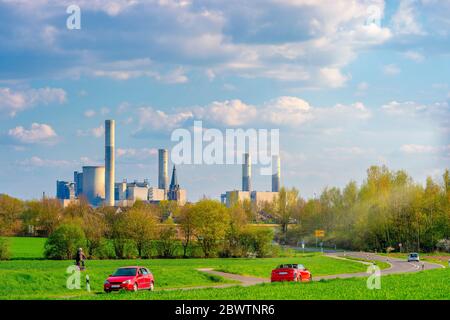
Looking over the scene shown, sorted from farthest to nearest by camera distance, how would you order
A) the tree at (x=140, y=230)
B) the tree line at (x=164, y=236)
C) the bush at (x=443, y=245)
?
the bush at (x=443, y=245)
the tree at (x=140, y=230)
the tree line at (x=164, y=236)

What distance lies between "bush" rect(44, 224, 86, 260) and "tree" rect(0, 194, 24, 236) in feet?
131

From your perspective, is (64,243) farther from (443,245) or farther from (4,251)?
(443,245)

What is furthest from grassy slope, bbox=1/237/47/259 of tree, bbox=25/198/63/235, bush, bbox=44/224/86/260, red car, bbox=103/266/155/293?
red car, bbox=103/266/155/293

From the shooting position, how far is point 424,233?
116 meters

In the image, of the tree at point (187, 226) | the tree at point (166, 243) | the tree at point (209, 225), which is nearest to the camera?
the tree at point (166, 243)

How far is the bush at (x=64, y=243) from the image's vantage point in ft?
267

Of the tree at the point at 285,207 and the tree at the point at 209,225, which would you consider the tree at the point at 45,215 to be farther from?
the tree at the point at 285,207

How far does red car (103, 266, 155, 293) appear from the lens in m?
36.2

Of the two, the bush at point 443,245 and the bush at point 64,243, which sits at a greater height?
the bush at point 64,243

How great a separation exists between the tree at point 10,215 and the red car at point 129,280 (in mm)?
85919

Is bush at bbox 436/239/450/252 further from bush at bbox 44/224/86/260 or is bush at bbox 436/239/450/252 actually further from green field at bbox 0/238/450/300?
bush at bbox 44/224/86/260

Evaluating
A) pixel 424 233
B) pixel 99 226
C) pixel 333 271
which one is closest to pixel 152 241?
pixel 99 226

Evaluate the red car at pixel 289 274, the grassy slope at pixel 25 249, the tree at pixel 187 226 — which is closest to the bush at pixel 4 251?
the grassy slope at pixel 25 249
